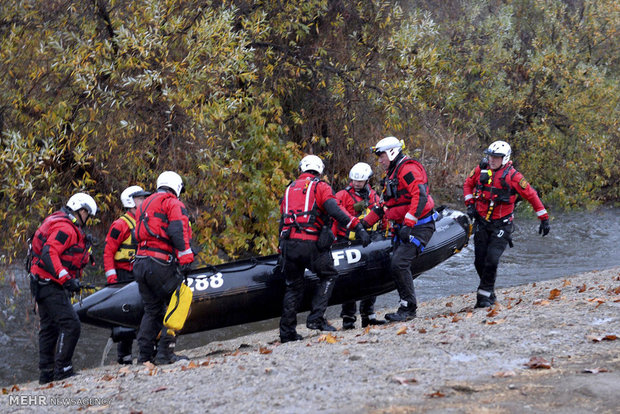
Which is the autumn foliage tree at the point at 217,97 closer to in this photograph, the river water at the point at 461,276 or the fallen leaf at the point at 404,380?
the river water at the point at 461,276

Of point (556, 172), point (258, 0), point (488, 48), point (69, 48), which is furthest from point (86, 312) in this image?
point (556, 172)

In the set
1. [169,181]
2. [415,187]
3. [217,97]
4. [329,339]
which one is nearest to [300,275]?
[329,339]

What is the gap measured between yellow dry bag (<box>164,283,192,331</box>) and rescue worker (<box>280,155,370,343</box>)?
1225 millimetres

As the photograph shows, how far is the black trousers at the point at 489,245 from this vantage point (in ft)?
25.6

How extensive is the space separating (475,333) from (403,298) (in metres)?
1.75

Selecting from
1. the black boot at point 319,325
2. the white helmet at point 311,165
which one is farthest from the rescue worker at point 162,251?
the black boot at point 319,325

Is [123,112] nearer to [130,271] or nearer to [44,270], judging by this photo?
[130,271]

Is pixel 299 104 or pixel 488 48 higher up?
pixel 488 48

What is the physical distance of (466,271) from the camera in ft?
45.6

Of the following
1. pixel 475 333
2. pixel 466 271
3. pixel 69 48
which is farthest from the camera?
pixel 466 271

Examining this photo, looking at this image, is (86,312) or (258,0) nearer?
(86,312)

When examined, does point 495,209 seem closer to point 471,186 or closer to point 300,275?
point 471,186

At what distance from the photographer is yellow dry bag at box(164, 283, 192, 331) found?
255 inches

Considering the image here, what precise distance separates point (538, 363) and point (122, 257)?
15.7ft
